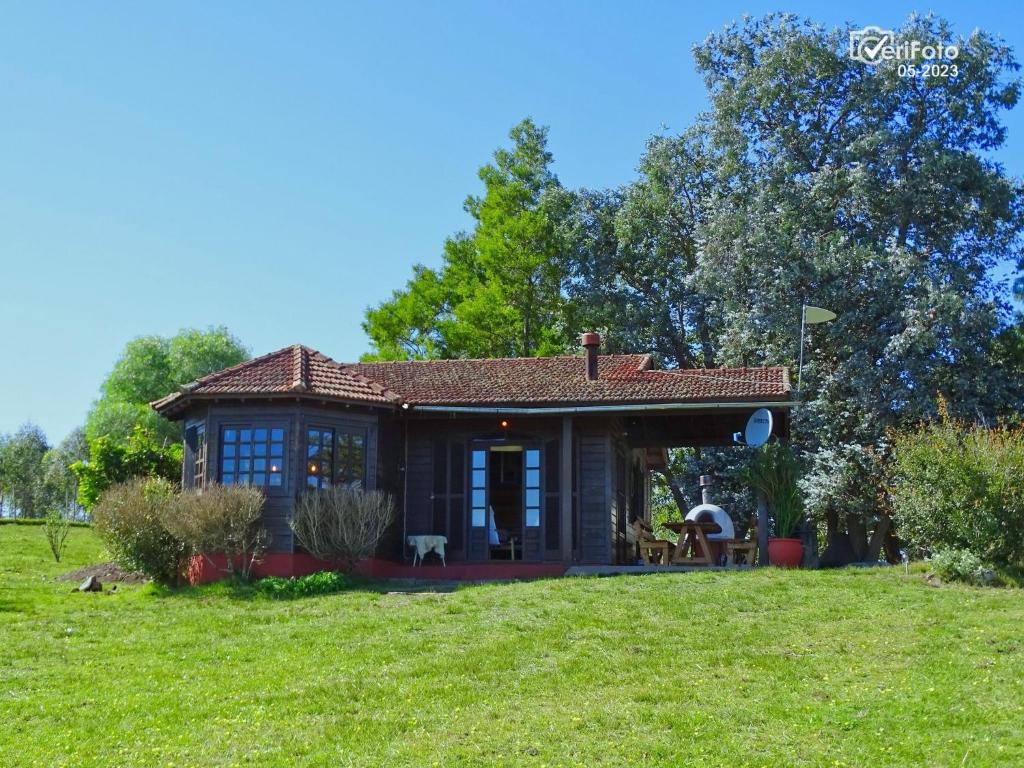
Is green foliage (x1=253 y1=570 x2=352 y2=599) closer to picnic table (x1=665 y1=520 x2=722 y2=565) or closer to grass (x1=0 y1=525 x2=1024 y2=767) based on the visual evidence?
grass (x1=0 y1=525 x2=1024 y2=767)

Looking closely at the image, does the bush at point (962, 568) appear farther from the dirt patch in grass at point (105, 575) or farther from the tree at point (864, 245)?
the dirt patch in grass at point (105, 575)

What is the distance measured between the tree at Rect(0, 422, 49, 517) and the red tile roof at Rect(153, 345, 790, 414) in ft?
158

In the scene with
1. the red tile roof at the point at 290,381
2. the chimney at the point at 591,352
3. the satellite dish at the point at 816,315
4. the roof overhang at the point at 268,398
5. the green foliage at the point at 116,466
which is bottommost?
the green foliage at the point at 116,466

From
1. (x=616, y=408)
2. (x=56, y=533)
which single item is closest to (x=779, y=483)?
(x=616, y=408)

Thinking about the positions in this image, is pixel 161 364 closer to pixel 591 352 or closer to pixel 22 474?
pixel 22 474

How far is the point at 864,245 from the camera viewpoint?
25797 millimetres

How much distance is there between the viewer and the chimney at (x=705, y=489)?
25.9 metres

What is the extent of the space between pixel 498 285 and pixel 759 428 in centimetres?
1588

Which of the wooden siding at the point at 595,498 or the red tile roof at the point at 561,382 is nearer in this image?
the red tile roof at the point at 561,382

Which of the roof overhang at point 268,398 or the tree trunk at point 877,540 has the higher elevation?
the roof overhang at point 268,398

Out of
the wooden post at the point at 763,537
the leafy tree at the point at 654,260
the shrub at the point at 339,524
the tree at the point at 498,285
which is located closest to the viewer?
the shrub at the point at 339,524

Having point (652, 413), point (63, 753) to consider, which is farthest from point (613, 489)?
point (63, 753)

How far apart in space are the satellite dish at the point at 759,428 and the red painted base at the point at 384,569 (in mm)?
3799

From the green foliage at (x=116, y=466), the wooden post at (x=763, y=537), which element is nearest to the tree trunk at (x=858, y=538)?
the wooden post at (x=763, y=537)
